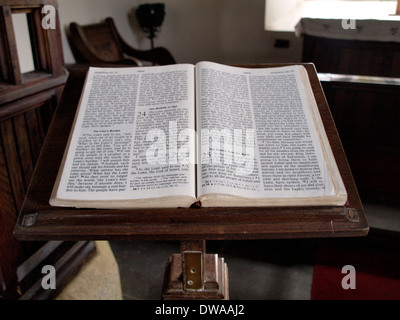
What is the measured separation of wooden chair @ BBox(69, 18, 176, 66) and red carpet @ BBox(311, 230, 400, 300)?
2.19 m

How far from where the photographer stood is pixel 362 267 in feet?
6.79

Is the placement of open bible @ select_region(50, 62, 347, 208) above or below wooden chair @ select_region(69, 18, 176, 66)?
above

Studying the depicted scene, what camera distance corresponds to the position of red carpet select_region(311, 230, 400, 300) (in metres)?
1.94

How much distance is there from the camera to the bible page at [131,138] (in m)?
0.79

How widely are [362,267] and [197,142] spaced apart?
62.3 inches
